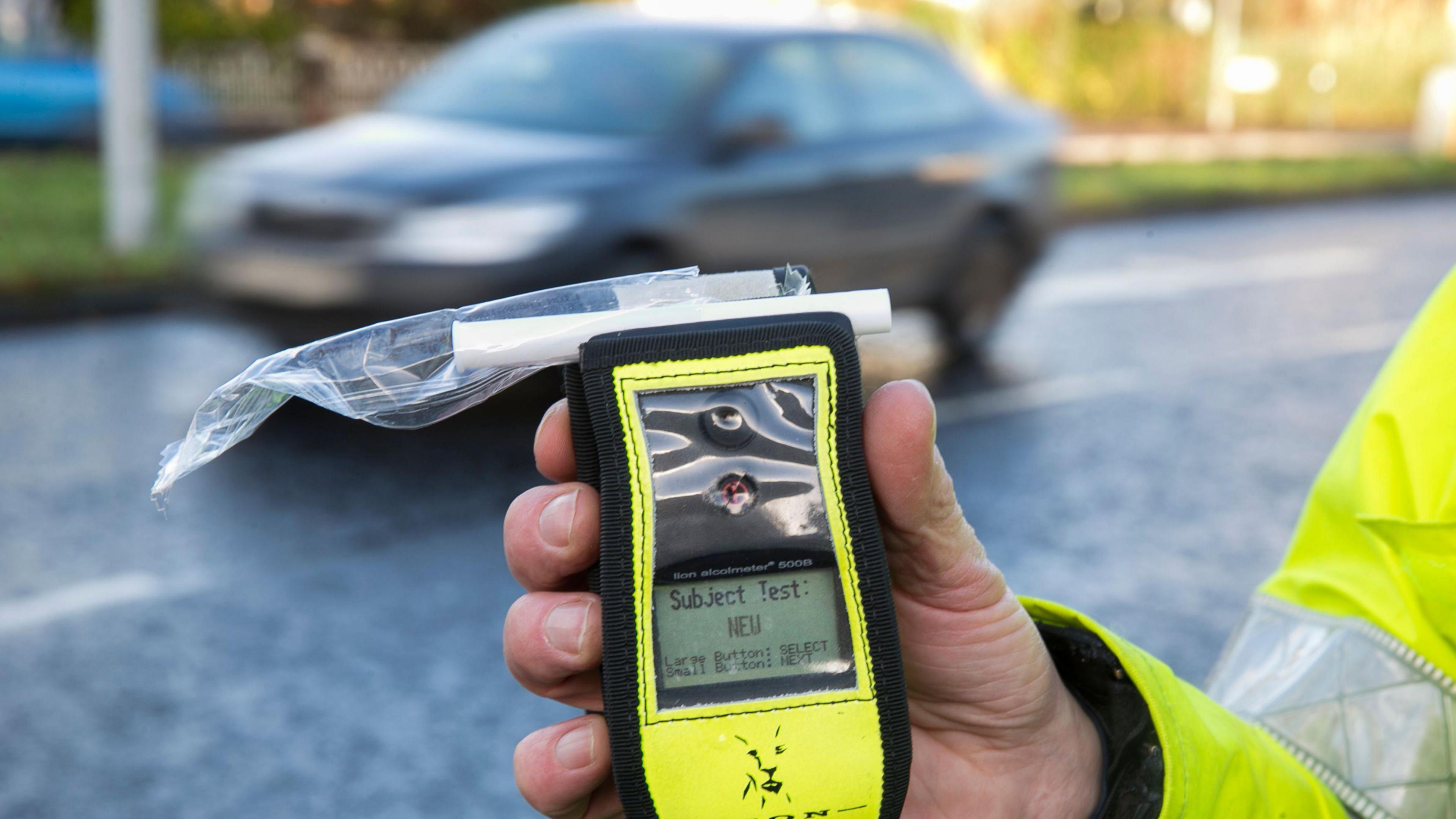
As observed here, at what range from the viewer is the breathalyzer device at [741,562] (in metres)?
1.12

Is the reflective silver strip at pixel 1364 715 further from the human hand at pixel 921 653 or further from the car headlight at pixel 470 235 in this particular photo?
the car headlight at pixel 470 235

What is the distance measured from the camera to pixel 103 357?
655 cm

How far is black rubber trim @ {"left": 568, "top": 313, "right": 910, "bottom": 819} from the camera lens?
43.8 inches

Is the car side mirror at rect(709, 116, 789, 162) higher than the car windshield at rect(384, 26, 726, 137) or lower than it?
lower

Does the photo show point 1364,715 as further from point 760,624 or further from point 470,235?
point 470,235

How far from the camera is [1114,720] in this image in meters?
1.38

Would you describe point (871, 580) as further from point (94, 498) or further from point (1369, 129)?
point (1369, 129)

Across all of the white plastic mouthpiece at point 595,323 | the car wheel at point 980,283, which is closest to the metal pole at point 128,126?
the car wheel at point 980,283

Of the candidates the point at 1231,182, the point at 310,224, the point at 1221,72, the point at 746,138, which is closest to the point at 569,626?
the point at 310,224

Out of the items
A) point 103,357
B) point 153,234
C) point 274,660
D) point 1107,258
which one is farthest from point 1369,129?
point 274,660

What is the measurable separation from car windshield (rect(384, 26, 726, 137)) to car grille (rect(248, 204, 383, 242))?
0.95m

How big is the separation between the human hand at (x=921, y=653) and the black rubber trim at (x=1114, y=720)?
0.07 feet

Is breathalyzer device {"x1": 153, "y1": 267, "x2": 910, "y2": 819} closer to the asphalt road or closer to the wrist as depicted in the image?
the wrist

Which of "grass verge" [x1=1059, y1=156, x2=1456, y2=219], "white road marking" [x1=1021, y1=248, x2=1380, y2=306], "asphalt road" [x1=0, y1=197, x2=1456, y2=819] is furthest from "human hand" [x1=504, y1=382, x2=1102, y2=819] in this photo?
"grass verge" [x1=1059, y1=156, x2=1456, y2=219]
